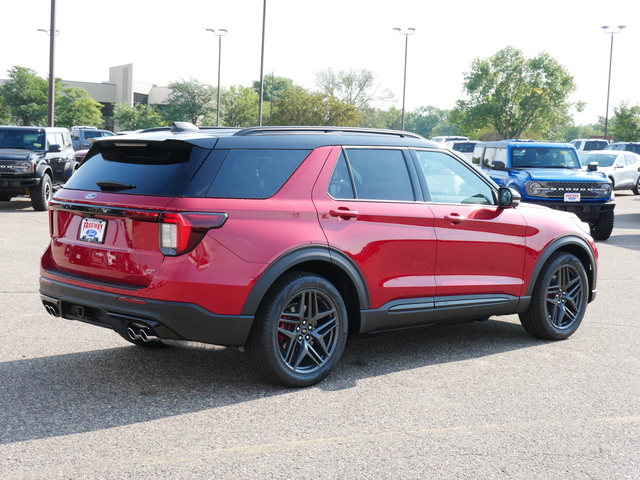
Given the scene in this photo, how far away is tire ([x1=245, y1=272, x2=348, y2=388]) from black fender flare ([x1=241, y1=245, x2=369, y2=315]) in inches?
3.9

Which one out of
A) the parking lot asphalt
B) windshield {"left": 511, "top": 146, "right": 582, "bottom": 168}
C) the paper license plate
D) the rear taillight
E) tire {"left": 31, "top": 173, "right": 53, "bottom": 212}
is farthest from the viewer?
tire {"left": 31, "top": 173, "right": 53, "bottom": 212}

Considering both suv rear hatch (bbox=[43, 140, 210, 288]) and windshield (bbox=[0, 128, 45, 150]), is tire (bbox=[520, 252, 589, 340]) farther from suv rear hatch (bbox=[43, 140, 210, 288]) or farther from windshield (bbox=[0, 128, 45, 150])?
windshield (bbox=[0, 128, 45, 150])

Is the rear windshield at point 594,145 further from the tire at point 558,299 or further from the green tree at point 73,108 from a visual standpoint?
the green tree at point 73,108

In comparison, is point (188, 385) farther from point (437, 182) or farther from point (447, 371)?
point (437, 182)

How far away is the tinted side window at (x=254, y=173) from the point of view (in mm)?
4832

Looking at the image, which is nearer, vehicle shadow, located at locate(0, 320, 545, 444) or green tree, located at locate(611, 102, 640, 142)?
vehicle shadow, located at locate(0, 320, 545, 444)

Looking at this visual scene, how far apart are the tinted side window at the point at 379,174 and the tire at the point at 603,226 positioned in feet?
33.1

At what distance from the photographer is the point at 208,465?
379 cm

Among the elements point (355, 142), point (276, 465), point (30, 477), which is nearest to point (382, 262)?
point (355, 142)

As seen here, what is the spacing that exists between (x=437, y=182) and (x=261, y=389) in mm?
2051

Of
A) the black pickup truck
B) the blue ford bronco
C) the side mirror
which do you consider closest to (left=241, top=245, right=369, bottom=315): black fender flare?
the side mirror

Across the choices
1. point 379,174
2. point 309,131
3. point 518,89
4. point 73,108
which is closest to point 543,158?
point 379,174

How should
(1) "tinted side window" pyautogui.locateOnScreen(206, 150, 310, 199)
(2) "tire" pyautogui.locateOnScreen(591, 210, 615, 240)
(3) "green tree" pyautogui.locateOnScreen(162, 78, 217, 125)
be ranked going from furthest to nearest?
(3) "green tree" pyautogui.locateOnScreen(162, 78, 217, 125) → (2) "tire" pyautogui.locateOnScreen(591, 210, 615, 240) → (1) "tinted side window" pyautogui.locateOnScreen(206, 150, 310, 199)

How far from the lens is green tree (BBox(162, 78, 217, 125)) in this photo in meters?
84.2
